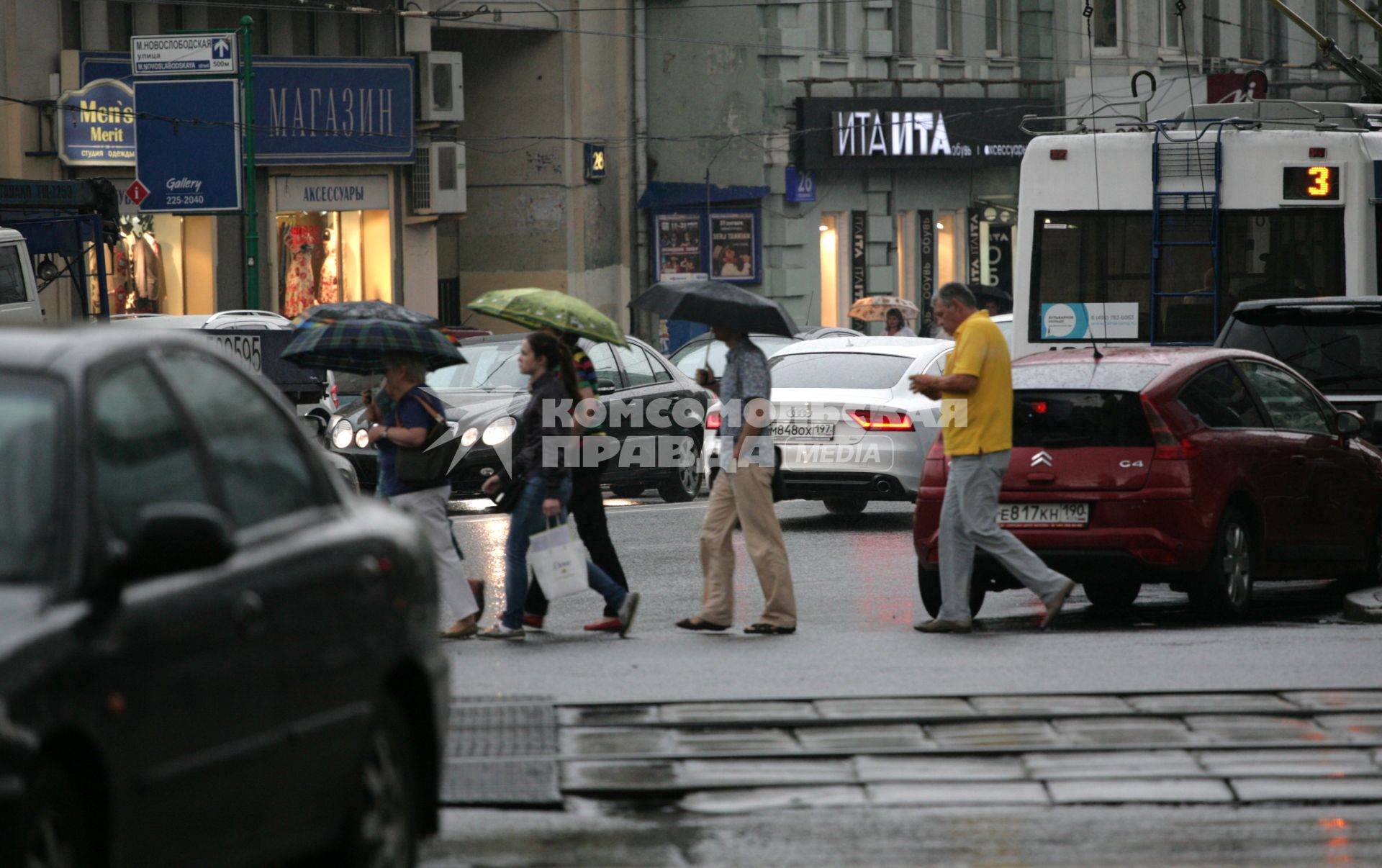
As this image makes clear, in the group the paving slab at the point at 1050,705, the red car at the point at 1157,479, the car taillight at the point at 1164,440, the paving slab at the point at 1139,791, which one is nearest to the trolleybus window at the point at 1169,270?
the red car at the point at 1157,479

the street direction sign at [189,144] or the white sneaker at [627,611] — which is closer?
the white sneaker at [627,611]

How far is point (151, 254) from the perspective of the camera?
3547 cm

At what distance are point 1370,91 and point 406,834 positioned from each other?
18.4 meters

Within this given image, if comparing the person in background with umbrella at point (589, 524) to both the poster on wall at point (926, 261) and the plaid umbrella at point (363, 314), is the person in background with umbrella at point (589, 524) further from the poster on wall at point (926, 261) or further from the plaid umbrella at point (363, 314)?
the poster on wall at point (926, 261)

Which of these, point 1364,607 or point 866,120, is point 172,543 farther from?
point 866,120

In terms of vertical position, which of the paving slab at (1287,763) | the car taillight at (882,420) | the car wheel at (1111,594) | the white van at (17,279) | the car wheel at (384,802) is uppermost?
the white van at (17,279)

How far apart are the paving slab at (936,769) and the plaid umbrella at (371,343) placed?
166 inches

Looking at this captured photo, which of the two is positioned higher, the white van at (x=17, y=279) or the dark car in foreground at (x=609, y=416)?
the white van at (x=17, y=279)

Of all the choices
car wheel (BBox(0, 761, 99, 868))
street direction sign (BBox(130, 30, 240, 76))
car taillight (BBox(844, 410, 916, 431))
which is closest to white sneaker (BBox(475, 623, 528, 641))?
car taillight (BBox(844, 410, 916, 431))

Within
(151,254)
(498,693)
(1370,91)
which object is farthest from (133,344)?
(151,254)

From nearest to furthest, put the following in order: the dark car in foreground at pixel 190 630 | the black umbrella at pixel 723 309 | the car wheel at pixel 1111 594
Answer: the dark car in foreground at pixel 190 630 → the black umbrella at pixel 723 309 → the car wheel at pixel 1111 594

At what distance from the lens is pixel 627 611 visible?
38.5 ft

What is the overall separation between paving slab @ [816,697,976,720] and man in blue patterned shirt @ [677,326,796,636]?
8.12 ft

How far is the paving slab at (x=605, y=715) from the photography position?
880cm
